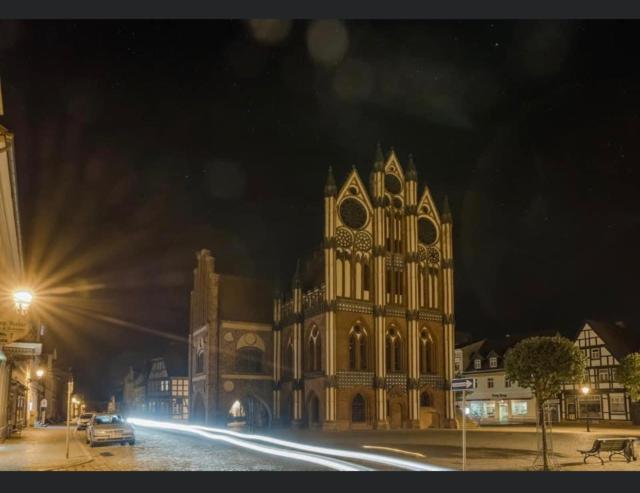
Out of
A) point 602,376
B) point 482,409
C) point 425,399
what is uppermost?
point 602,376

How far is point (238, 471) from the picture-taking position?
20.5 meters

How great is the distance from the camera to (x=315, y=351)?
56.2m

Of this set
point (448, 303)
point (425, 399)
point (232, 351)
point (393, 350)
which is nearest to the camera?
point (393, 350)

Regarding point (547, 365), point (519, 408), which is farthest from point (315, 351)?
point (547, 365)

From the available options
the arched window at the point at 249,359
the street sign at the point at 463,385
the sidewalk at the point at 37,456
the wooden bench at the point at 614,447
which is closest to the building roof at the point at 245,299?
the arched window at the point at 249,359

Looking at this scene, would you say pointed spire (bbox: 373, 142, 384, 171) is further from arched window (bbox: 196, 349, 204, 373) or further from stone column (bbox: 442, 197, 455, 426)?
arched window (bbox: 196, 349, 204, 373)

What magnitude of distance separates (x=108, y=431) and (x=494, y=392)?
52.2 metres

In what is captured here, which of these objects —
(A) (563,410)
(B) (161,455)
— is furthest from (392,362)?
(B) (161,455)

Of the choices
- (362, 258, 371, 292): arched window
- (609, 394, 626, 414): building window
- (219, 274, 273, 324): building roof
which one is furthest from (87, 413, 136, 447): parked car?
(609, 394, 626, 414): building window

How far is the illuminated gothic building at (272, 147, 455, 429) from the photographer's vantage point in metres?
53.3

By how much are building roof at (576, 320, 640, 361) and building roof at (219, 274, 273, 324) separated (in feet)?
99.8

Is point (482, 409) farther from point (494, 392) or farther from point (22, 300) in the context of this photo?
point (22, 300)

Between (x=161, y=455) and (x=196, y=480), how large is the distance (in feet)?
31.0

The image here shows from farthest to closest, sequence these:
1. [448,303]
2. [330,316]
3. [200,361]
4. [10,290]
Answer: [200,361] < [448,303] < [330,316] < [10,290]
